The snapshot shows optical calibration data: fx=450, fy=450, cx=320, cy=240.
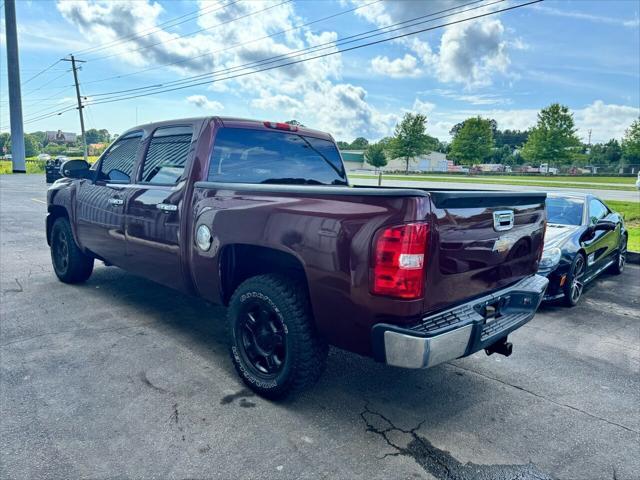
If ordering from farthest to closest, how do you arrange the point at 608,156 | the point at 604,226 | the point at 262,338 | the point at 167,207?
the point at 608,156, the point at 604,226, the point at 167,207, the point at 262,338

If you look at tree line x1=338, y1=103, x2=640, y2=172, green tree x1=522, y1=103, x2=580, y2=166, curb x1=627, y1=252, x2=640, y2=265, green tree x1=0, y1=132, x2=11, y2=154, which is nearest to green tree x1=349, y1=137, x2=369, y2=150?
tree line x1=338, y1=103, x2=640, y2=172

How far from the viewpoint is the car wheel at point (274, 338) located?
2.81 meters

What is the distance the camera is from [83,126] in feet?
171

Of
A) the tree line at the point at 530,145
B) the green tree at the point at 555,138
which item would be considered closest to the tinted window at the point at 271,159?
the tree line at the point at 530,145

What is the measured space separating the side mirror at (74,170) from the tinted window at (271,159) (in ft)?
7.72

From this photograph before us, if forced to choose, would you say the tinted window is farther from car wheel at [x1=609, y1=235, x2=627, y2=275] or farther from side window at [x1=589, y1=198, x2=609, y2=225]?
car wheel at [x1=609, y1=235, x2=627, y2=275]

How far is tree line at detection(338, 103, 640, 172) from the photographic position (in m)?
56.4

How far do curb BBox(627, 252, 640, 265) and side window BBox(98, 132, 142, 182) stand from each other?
28.5ft

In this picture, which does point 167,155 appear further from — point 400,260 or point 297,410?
point 400,260

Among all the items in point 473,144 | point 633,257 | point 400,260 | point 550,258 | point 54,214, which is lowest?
point 633,257

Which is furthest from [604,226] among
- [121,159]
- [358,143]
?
[358,143]

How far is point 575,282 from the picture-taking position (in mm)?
5535

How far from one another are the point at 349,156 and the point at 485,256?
8161cm

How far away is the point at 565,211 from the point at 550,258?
5.86 feet
